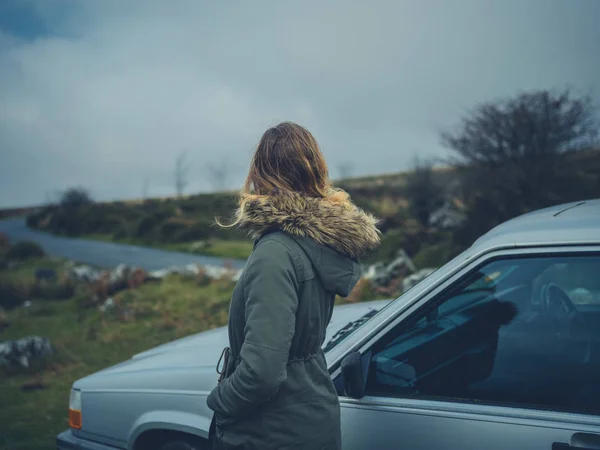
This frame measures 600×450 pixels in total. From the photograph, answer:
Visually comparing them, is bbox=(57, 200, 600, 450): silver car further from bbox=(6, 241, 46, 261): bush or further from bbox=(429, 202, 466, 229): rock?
bbox=(6, 241, 46, 261): bush

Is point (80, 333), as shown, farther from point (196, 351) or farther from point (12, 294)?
point (196, 351)

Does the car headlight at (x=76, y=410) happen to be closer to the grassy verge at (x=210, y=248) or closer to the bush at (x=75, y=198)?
the grassy verge at (x=210, y=248)

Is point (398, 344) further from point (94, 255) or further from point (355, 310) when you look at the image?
point (94, 255)

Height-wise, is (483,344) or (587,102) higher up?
(587,102)

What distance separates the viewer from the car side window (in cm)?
203

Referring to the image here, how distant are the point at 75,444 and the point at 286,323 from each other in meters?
1.96

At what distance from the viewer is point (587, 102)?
11.0 metres

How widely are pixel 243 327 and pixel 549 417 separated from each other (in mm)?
1096

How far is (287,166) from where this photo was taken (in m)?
1.93

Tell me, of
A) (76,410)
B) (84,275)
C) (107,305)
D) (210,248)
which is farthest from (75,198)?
(76,410)

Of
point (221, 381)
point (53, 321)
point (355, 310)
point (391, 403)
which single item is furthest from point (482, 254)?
point (53, 321)

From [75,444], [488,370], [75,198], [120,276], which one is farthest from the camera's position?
[75,198]

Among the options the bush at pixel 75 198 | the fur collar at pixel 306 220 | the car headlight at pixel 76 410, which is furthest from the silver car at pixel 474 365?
the bush at pixel 75 198

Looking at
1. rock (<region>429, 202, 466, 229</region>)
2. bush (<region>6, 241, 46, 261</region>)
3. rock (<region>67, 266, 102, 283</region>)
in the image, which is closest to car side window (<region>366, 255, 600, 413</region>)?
rock (<region>67, 266, 102, 283</region>)
